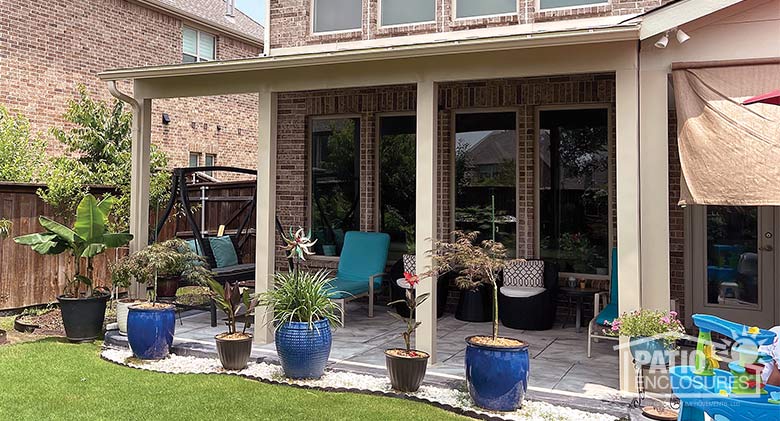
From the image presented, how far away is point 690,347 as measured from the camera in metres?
6.90

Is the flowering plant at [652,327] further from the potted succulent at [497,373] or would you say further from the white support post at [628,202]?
the potted succulent at [497,373]

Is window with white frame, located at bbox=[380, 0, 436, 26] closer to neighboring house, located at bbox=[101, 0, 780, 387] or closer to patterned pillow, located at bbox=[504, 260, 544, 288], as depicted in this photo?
neighboring house, located at bbox=[101, 0, 780, 387]

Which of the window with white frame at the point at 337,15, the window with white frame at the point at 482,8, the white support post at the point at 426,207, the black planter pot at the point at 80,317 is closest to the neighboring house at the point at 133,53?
the black planter pot at the point at 80,317

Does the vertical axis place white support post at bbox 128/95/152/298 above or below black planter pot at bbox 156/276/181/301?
above

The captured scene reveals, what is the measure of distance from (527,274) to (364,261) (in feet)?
8.25

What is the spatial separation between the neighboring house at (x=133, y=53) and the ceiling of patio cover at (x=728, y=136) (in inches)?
488

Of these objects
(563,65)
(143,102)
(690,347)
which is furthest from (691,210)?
(143,102)

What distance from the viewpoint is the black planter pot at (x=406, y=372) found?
17.9ft

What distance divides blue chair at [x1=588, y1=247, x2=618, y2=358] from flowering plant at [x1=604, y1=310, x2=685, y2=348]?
1136 mm

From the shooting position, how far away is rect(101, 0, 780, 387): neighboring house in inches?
212

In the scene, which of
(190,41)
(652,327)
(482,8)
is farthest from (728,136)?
(190,41)

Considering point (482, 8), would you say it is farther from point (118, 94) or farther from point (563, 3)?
point (118, 94)

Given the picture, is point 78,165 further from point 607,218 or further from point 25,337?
point 607,218

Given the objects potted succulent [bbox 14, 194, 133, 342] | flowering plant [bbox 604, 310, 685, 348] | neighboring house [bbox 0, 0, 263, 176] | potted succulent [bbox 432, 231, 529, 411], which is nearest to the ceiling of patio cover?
flowering plant [bbox 604, 310, 685, 348]
